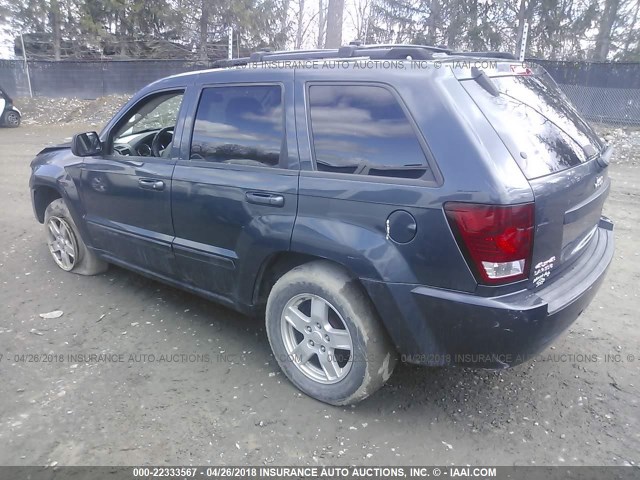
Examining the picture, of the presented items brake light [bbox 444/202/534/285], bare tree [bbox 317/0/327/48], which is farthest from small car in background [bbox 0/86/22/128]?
bare tree [bbox 317/0/327/48]

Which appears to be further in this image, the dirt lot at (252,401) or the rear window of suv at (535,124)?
the dirt lot at (252,401)

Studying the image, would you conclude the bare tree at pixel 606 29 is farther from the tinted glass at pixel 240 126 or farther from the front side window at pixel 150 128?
the tinted glass at pixel 240 126

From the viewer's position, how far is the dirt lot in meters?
2.56

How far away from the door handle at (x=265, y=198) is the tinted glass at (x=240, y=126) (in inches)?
7.6

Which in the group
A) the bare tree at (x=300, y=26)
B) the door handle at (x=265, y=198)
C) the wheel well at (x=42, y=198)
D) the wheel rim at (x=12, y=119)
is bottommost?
the wheel rim at (x=12, y=119)

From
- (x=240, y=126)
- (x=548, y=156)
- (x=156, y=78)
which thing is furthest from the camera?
(x=156, y=78)

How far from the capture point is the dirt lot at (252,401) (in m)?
2.56

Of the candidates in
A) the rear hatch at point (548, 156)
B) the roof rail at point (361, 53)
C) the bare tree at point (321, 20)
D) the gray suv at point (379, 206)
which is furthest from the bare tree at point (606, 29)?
the gray suv at point (379, 206)

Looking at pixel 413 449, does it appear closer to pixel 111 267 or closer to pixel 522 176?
pixel 522 176

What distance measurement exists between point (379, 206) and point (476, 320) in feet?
2.30

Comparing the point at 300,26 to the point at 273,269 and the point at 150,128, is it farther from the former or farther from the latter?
the point at 273,269

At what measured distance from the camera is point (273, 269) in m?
3.09

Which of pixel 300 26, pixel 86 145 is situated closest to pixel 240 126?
pixel 86 145

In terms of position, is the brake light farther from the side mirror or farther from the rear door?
the side mirror
